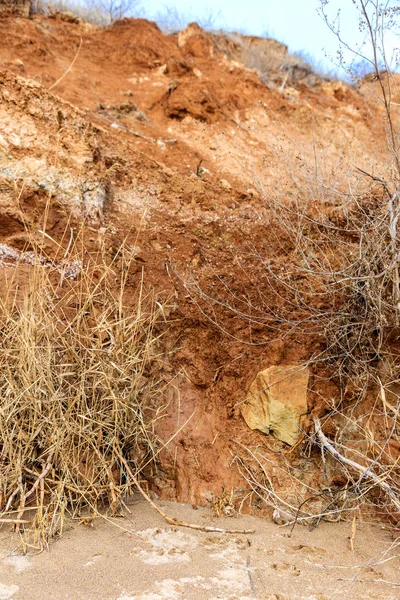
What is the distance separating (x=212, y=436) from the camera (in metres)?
3.39

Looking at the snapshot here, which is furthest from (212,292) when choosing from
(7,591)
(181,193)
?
(7,591)

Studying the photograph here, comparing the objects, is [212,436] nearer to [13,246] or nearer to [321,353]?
[321,353]

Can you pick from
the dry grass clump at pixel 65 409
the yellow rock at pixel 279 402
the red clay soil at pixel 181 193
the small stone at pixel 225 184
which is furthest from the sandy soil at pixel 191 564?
the small stone at pixel 225 184

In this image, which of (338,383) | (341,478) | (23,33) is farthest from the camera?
(23,33)

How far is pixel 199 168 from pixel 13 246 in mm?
2139

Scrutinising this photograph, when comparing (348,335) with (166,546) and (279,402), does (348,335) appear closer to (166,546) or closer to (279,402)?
(279,402)

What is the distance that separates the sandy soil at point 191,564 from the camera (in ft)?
7.17

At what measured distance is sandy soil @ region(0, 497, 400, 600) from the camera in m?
2.19

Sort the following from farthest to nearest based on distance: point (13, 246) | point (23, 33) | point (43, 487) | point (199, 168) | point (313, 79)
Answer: point (313, 79) → point (23, 33) → point (199, 168) → point (13, 246) → point (43, 487)

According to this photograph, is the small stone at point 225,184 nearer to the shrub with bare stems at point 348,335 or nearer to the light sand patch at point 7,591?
the shrub with bare stems at point 348,335

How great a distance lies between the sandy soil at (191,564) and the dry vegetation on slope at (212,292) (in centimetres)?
19

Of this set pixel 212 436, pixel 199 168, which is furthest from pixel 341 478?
pixel 199 168

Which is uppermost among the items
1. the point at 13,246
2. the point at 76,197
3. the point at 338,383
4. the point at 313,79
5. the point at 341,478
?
the point at 313,79

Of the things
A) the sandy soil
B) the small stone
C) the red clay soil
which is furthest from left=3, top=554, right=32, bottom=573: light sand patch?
the small stone
